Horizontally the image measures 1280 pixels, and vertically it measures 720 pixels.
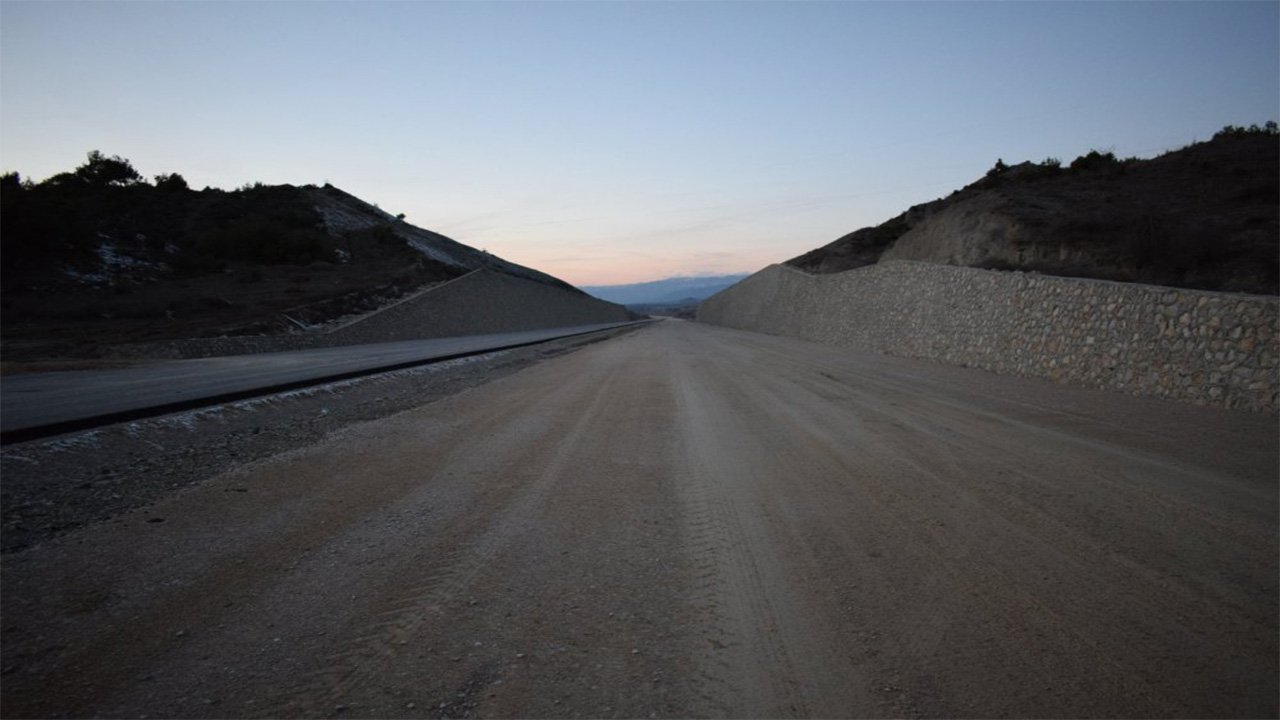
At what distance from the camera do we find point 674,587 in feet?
10.1

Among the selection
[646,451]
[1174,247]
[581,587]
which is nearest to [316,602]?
[581,587]

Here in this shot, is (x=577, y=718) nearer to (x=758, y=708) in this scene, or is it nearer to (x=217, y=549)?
Result: (x=758, y=708)

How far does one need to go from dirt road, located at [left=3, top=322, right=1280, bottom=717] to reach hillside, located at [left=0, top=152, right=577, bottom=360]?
16.6 metres

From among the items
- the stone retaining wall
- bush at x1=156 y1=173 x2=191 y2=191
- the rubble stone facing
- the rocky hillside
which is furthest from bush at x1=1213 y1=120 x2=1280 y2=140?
bush at x1=156 y1=173 x2=191 y2=191

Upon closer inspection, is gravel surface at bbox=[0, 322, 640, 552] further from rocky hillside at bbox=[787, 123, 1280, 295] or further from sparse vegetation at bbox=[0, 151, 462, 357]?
rocky hillside at bbox=[787, 123, 1280, 295]

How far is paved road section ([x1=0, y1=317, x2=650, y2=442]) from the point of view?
662 cm

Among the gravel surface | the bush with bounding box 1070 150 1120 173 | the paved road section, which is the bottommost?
the gravel surface

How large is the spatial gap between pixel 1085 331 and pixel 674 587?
1223 cm

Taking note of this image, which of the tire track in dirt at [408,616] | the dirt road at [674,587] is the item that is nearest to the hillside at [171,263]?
the dirt road at [674,587]

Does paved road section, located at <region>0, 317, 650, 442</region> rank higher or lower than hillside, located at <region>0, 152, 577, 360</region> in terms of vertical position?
lower

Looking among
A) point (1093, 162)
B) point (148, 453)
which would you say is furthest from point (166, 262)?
point (1093, 162)

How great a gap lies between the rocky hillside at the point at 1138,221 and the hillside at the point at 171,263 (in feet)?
96.5

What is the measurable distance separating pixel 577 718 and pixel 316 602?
1.62 m

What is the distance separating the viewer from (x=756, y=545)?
3.63 meters
